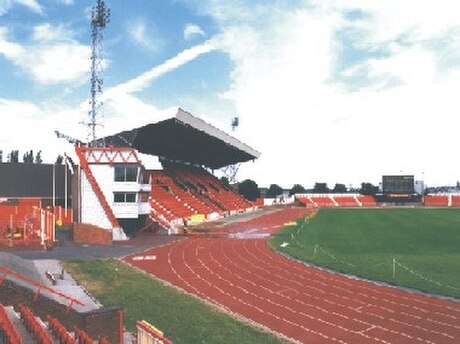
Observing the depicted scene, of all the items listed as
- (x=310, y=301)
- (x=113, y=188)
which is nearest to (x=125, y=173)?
(x=113, y=188)

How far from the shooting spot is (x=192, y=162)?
92250 millimetres

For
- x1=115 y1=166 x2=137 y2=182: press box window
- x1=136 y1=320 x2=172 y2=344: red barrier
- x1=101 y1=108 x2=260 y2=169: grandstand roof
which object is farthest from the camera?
x1=101 y1=108 x2=260 y2=169: grandstand roof

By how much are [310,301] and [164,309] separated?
636 centimetres

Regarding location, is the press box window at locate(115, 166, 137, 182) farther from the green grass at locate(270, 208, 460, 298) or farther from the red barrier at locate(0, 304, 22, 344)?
the red barrier at locate(0, 304, 22, 344)

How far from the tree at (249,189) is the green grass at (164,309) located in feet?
343

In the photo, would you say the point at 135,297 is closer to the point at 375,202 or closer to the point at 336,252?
the point at 336,252

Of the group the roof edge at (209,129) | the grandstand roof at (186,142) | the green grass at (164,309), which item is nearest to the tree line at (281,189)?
the grandstand roof at (186,142)

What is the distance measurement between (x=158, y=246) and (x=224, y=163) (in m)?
64.8

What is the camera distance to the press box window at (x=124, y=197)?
4641 cm

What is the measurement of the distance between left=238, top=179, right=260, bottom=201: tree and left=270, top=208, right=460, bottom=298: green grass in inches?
2967

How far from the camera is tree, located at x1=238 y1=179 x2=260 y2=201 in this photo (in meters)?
132

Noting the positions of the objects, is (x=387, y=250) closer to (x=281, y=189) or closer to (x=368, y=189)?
(x=368, y=189)

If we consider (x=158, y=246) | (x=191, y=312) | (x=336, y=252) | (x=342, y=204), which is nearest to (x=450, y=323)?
(x=191, y=312)

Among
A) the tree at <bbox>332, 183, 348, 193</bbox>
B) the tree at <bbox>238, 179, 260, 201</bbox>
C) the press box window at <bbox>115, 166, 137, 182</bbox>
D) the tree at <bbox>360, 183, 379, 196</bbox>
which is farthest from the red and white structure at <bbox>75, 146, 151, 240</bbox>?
the tree at <bbox>332, 183, 348, 193</bbox>
